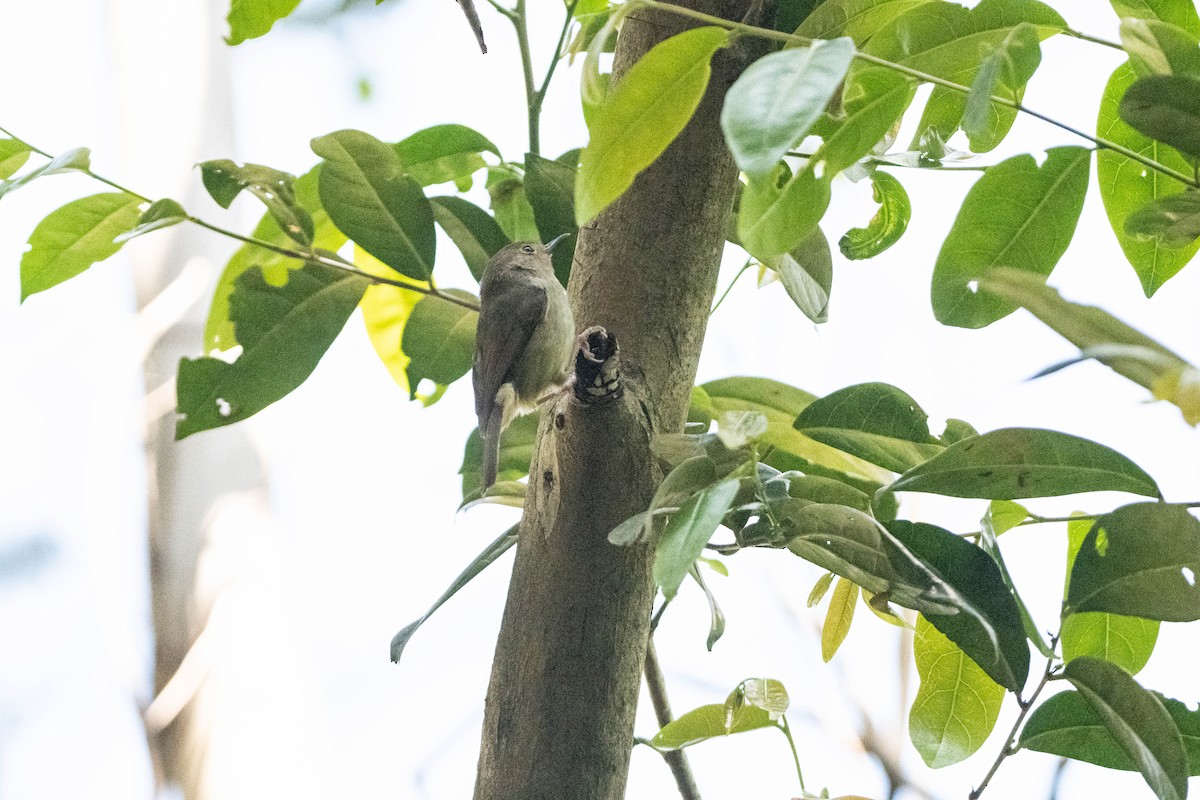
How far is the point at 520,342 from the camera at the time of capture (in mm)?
1448

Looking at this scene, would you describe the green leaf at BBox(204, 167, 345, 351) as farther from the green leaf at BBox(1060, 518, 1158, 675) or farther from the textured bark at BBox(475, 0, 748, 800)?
the green leaf at BBox(1060, 518, 1158, 675)

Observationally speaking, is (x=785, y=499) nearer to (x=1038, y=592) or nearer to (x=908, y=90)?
(x=908, y=90)

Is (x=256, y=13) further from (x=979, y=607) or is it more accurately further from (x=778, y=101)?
(x=979, y=607)

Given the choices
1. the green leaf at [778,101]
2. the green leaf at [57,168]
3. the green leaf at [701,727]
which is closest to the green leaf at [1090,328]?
the green leaf at [778,101]

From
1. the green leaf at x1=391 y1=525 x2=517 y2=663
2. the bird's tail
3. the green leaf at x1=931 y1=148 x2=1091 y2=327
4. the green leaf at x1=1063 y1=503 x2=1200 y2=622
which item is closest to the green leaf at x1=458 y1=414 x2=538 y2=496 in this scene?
the bird's tail

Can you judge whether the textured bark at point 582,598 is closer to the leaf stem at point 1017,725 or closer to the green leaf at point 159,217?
the leaf stem at point 1017,725

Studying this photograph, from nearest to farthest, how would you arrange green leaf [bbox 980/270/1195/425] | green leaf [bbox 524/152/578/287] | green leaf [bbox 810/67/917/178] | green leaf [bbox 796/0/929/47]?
green leaf [bbox 980/270/1195/425] < green leaf [bbox 810/67/917/178] < green leaf [bbox 796/0/929/47] < green leaf [bbox 524/152/578/287]

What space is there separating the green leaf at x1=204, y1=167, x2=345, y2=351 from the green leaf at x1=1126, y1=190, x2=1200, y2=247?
2.45 feet

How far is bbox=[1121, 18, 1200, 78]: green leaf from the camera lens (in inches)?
24.6

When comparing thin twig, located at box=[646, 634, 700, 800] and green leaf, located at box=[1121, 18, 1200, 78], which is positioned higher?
green leaf, located at box=[1121, 18, 1200, 78]

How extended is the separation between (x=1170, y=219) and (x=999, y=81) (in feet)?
0.48

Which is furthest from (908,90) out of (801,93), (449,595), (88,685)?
(88,685)

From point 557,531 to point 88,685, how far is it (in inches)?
97.7

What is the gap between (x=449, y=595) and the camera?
0.90m
